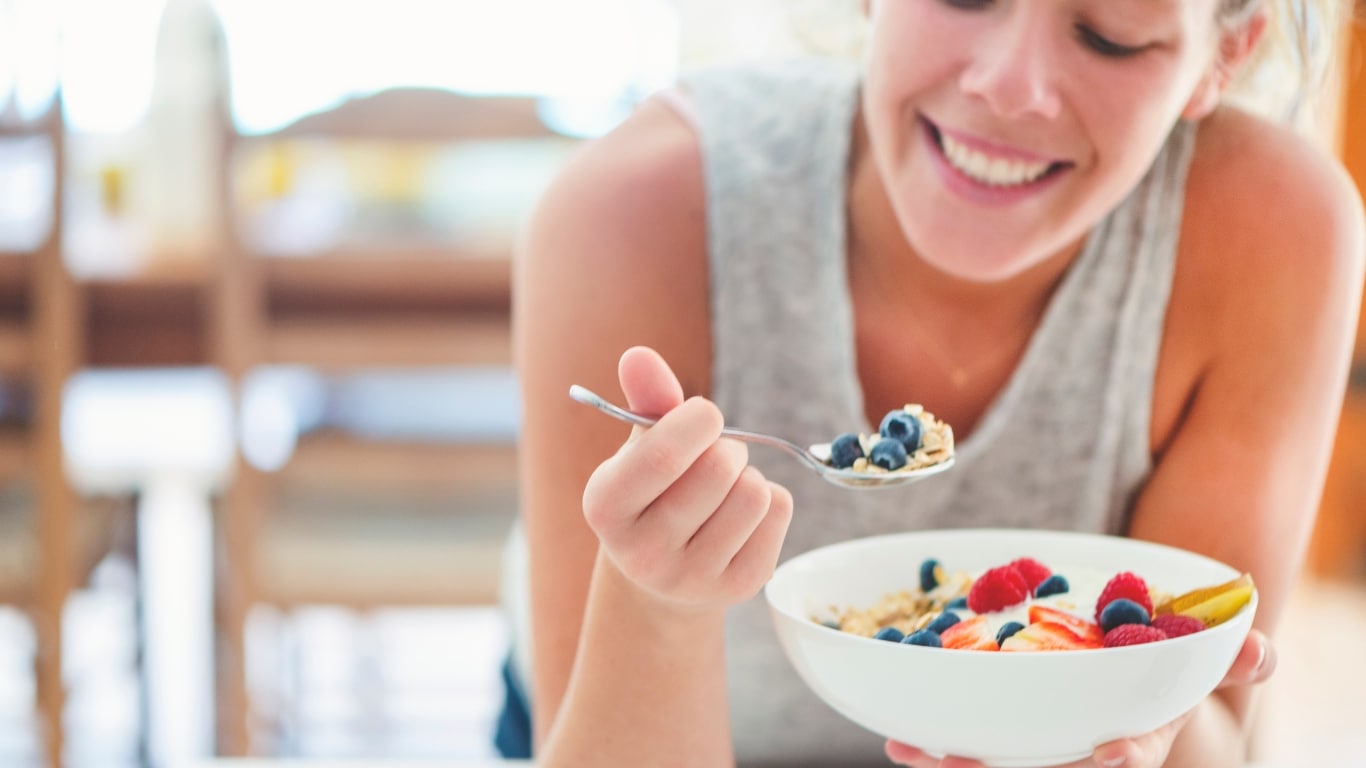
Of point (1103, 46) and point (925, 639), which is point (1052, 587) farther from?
point (1103, 46)

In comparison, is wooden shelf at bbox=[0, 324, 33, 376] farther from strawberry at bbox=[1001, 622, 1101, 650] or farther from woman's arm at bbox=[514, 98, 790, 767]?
strawberry at bbox=[1001, 622, 1101, 650]

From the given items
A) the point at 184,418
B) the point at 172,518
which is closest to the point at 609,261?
the point at 184,418

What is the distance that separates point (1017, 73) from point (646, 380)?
0.31 metres

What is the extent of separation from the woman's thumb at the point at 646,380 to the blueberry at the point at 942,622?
0.60ft

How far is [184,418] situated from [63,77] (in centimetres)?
56

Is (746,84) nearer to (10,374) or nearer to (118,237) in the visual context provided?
(10,374)

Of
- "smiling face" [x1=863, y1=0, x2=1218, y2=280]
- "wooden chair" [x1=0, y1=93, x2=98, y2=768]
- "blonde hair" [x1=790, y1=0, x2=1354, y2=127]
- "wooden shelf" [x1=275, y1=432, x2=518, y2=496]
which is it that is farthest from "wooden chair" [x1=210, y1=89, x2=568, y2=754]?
"smiling face" [x1=863, y1=0, x2=1218, y2=280]

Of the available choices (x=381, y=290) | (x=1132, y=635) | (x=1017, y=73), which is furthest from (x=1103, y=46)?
(x=381, y=290)

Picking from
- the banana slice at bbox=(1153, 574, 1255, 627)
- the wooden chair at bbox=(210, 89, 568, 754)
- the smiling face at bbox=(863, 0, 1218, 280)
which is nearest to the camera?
the banana slice at bbox=(1153, 574, 1255, 627)

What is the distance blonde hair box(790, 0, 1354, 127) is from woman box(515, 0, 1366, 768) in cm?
1

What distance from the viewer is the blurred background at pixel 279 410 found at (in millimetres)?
1566

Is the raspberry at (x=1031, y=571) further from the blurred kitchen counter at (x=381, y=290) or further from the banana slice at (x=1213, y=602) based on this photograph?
the blurred kitchen counter at (x=381, y=290)

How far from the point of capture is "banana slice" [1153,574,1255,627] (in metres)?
0.57

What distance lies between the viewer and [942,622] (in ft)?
1.92
